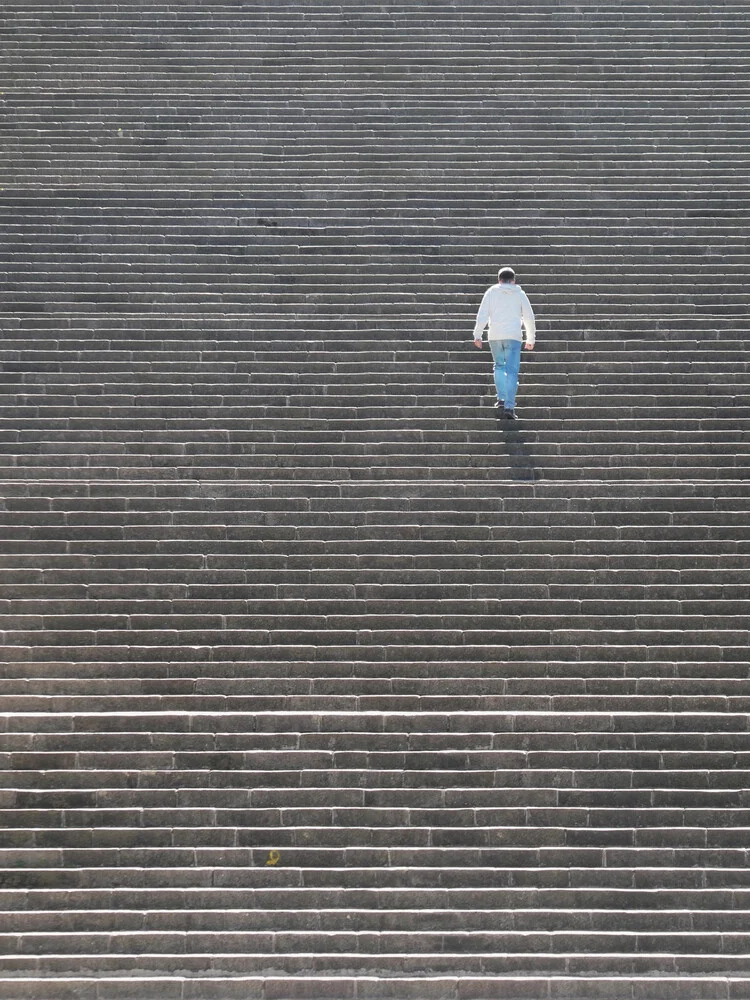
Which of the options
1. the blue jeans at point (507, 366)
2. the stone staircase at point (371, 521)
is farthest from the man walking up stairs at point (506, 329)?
the stone staircase at point (371, 521)

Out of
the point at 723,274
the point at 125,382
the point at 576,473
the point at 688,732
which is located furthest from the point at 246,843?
the point at 723,274

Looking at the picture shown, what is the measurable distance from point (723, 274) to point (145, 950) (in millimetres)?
7627

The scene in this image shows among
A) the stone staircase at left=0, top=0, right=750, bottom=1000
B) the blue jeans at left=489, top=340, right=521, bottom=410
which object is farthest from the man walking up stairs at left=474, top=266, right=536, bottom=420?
the stone staircase at left=0, top=0, right=750, bottom=1000

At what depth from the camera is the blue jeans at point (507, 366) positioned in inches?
389

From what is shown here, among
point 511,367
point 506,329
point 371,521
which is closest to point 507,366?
point 511,367

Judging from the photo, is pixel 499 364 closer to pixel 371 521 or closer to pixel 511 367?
pixel 511 367

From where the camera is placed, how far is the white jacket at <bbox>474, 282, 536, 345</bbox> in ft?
32.3

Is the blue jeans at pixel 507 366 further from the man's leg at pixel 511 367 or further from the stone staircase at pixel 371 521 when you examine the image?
the stone staircase at pixel 371 521

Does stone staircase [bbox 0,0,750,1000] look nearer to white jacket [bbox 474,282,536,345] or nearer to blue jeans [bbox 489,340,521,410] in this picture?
blue jeans [bbox 489,340,521,410]

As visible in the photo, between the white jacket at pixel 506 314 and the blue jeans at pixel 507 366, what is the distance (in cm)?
7

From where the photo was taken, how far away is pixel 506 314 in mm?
9906

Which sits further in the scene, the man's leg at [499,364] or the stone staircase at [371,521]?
the man's leg at [499,364]

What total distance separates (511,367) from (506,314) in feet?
1.31

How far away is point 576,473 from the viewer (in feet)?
31.5
